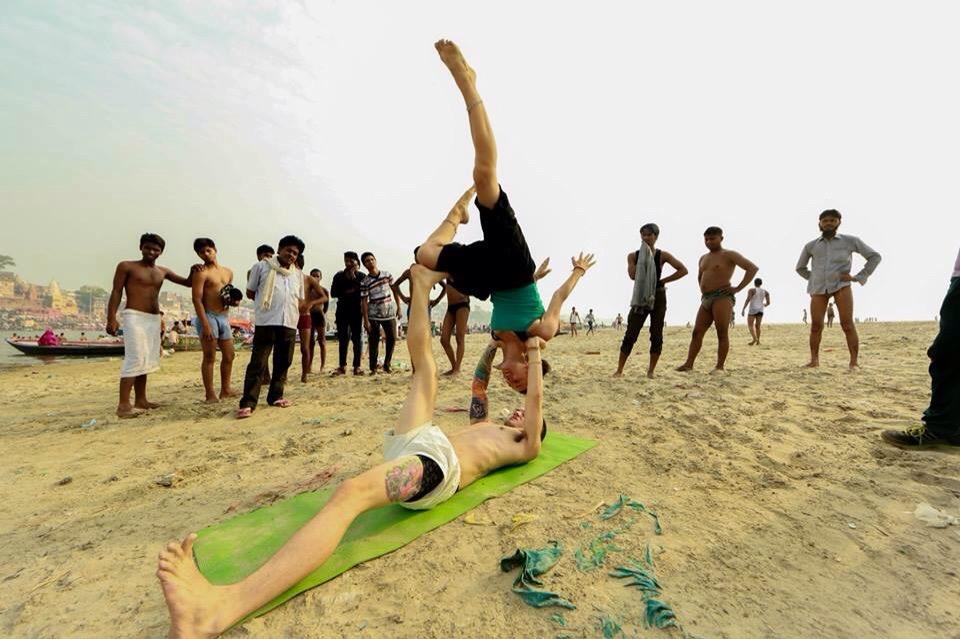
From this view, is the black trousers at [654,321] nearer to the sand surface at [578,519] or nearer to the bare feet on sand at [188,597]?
the sand surface at [578,519]

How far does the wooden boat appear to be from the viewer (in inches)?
611

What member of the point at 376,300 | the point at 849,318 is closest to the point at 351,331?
the point at 376,300

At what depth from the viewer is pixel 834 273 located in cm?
656

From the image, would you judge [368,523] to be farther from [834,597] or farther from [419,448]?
[834,597]

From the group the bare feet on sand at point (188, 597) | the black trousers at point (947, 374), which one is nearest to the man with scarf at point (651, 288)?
the black trousers at point (947, 374)

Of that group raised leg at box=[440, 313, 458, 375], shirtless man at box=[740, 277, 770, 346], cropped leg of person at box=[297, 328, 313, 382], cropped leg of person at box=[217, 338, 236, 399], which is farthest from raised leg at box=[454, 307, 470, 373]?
shirtless man at box=[740, 277, 770, 346]

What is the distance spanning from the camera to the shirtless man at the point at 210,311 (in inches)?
225

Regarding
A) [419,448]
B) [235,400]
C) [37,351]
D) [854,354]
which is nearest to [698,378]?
[854,354]

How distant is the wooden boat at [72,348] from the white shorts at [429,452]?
63.6 ft

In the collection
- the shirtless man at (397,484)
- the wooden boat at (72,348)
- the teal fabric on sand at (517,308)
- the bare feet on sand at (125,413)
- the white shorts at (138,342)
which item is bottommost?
the wooden boat at (72,348)

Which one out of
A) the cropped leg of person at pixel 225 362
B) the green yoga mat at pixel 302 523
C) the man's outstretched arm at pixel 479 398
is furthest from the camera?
the cropped leg of person at pixel 225 362

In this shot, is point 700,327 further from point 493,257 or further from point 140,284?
point 140,284

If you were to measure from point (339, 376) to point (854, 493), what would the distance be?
736 centimetres

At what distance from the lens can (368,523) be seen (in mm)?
2406
